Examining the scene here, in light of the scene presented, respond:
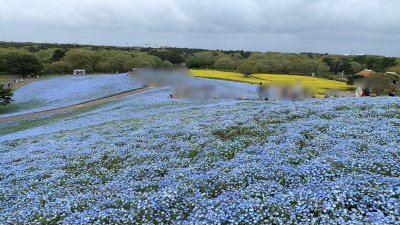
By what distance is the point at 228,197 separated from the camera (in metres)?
6.57

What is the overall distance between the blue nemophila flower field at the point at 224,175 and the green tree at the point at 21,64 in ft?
244

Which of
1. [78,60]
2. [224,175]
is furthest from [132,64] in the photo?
[224,175]

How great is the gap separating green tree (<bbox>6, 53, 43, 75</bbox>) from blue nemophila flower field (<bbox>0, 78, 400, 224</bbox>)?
244 ft

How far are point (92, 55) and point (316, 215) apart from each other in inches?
4346

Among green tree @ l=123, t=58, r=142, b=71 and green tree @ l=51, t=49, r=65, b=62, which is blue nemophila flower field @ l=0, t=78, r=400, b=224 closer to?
green tree @ l=123, t=58, r=142, b=71

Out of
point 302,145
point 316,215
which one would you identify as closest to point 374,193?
point 316,215

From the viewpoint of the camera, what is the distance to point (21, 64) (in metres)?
75.4

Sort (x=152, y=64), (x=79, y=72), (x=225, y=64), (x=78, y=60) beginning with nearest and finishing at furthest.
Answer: (x=79, y=72), (x=152, y=64), (x=78, y=60), (x=225, y=64)

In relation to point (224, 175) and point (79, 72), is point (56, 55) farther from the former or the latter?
point (224, 175)

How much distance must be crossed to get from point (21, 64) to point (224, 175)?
86.6m

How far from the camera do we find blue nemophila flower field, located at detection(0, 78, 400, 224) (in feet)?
18.9

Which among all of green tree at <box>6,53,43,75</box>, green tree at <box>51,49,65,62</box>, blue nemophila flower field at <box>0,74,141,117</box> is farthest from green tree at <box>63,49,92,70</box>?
blue nemophila flower field at <box>0,74,141,117</box>

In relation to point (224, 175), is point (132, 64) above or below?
above

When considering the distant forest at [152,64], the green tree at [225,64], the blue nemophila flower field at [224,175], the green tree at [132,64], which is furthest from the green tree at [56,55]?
the blue nemophila flower field at [224,175]
